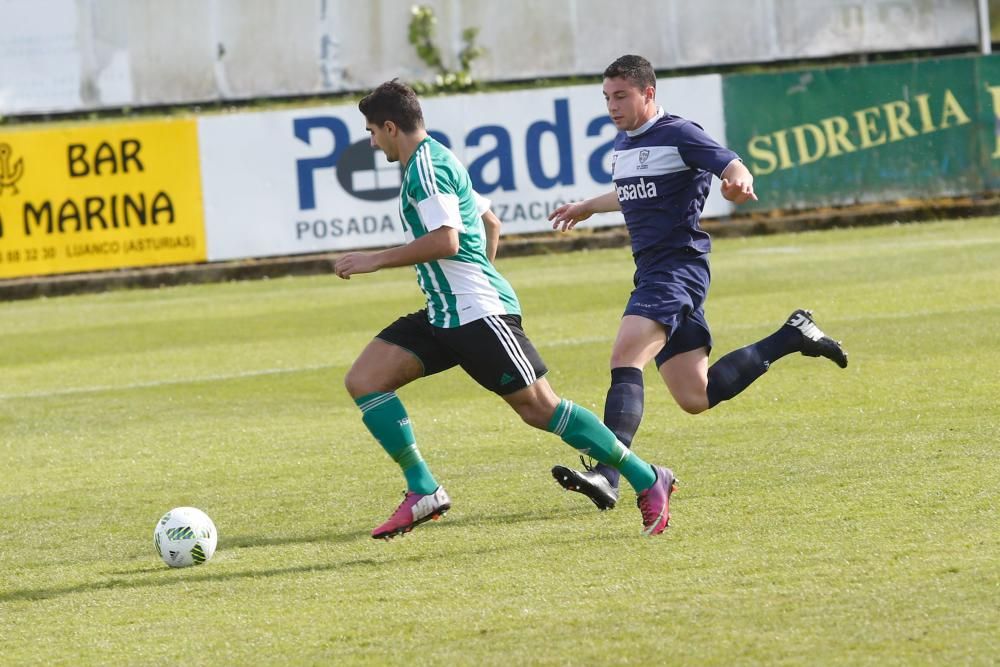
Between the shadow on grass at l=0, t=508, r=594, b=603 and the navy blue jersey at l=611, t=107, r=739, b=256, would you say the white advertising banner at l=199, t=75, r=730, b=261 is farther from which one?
the shadow on grass at l=0, t=508, r=594, b=603

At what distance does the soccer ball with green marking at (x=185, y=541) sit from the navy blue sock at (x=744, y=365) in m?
2.36

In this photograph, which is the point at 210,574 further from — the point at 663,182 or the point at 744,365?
the point at 744,365

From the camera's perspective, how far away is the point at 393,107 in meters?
6.36

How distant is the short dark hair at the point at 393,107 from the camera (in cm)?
636

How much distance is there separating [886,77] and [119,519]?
1493 centimetres

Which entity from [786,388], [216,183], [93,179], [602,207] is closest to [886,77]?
[216,183]

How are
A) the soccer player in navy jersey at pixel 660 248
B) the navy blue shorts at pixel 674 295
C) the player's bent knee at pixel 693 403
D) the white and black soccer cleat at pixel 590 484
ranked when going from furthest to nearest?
the player's bent knee at pixel 693 403
the navy blue shorts at pixel 674 295
the soccer player in navy jersey at pixel 660 248
the white and black soccer cleat at pixel 590 484

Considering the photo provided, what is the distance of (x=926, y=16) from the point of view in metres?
30.6

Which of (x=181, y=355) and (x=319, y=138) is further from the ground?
(x=319, y=138)

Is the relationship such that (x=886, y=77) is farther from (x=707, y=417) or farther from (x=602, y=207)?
(x=602, y=207)

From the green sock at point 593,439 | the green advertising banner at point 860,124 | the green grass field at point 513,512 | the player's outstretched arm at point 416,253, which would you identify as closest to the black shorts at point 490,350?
the green sock at point 593,439

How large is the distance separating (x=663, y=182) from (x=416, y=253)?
4.60 ft

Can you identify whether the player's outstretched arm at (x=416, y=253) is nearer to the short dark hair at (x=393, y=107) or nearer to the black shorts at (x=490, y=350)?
the black shorts at (x=490, y=350)

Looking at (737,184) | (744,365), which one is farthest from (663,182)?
(744,365)
